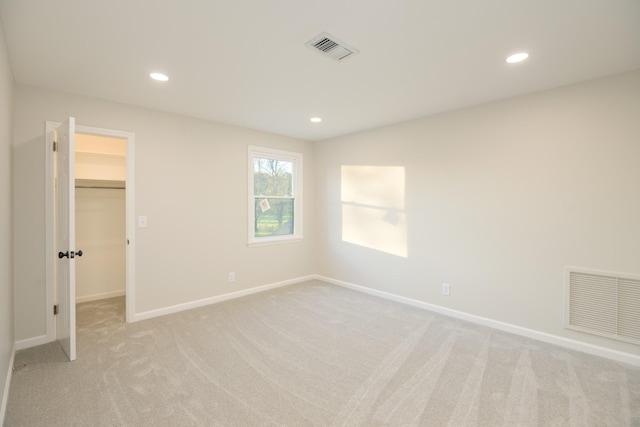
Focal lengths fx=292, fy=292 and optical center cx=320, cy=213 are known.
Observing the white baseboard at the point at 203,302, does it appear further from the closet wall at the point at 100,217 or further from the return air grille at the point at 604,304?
the return air grille at the point at 604,304

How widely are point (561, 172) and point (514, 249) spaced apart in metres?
0.88

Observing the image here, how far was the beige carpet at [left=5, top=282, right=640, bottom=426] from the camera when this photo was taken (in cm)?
190

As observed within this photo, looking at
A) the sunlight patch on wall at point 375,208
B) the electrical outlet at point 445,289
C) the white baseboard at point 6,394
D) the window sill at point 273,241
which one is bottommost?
the white baseboard at point 6,394

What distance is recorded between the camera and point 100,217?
4.23 metres

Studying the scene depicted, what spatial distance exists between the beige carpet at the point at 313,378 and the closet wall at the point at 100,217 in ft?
3.13

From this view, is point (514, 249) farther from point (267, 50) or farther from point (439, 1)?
point (267, 50)

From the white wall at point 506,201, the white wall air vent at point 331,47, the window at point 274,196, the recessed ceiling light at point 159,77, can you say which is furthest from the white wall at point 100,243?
the white wall air vent at point 331,47

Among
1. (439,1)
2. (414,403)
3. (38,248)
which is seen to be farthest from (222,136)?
(414,403)

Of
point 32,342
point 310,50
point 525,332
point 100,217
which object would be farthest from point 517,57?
point 100,217

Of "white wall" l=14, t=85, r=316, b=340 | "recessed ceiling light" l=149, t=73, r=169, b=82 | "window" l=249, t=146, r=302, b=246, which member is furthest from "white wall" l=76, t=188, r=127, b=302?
"recessed ceiling light" l=149, t=73, r=169, b=82

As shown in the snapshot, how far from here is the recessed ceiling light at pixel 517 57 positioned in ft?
7.41

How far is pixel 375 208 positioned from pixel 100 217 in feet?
13.2

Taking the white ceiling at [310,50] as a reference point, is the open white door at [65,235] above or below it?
below

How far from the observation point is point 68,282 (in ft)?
8.23
